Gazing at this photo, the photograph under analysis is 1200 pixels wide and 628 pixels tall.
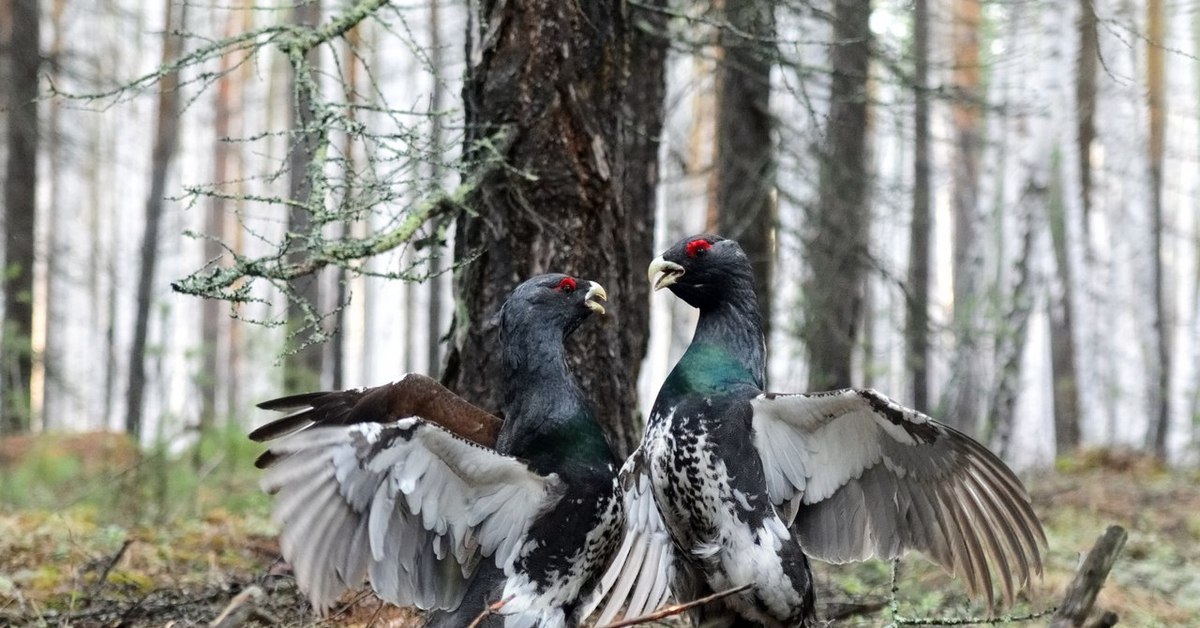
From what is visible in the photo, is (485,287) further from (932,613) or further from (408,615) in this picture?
(932,613)

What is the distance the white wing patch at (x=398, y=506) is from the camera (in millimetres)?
3693

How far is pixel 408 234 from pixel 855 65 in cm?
686

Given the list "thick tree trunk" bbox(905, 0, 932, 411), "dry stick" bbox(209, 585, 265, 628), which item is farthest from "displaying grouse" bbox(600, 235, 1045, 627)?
"thick tree trunk" bbox(905, 0, 932, 411)

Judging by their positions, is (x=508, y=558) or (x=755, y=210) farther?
(x=755, y=210)

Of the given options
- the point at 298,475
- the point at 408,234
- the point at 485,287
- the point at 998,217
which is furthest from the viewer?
the point at 998,217

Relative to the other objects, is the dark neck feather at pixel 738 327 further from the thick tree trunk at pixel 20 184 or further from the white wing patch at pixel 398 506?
the thick tree trunk at pixel 20 184

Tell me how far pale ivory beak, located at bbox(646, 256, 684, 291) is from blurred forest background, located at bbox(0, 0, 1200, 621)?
24.1 inches

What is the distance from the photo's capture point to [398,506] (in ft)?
13.0

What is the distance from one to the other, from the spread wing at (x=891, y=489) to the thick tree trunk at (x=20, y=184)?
29.0 feet

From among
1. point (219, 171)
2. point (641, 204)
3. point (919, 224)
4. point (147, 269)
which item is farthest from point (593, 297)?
point (219, 171)

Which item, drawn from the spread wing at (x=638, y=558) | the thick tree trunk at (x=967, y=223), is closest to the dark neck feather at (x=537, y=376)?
the spread wing at (x=638, y=558)

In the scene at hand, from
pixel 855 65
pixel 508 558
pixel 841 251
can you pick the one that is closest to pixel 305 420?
pixel 508 558

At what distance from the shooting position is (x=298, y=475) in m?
3.66

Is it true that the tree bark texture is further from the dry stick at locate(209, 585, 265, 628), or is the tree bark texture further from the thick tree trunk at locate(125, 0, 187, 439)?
the dry stick at locate(209, 585, 265, 628)
